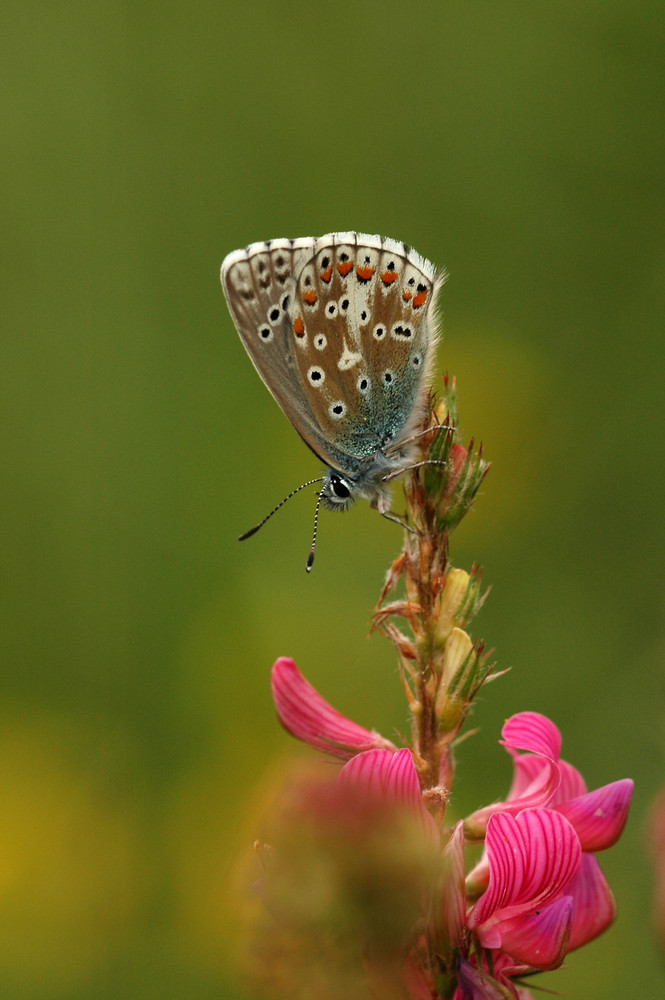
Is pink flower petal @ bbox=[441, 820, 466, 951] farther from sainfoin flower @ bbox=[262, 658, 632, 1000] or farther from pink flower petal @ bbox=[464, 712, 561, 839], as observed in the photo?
pink flower petal @ bbox=[464, 712, 561, 839]

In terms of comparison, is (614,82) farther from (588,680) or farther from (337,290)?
(337,290)

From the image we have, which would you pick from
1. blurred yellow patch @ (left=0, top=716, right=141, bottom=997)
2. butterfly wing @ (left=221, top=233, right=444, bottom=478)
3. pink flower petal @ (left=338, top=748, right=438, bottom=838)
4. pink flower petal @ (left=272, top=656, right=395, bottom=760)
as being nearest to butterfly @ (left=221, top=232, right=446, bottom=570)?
butterfly wing @ (left=221, top=233, right=444, bottom=478)

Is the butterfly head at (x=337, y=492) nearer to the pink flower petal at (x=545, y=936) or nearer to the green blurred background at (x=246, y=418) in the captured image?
the pink flower petal at (x=545, y=936)

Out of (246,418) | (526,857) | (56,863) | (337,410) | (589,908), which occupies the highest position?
(246,418)

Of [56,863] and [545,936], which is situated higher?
[545,936]

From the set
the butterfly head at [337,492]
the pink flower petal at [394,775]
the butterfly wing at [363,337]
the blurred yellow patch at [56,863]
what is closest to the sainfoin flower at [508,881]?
the pink flower petal at [394,775]

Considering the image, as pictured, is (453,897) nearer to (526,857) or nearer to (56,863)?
(526,857)

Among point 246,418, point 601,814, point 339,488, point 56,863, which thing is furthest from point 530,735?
point 246,418
